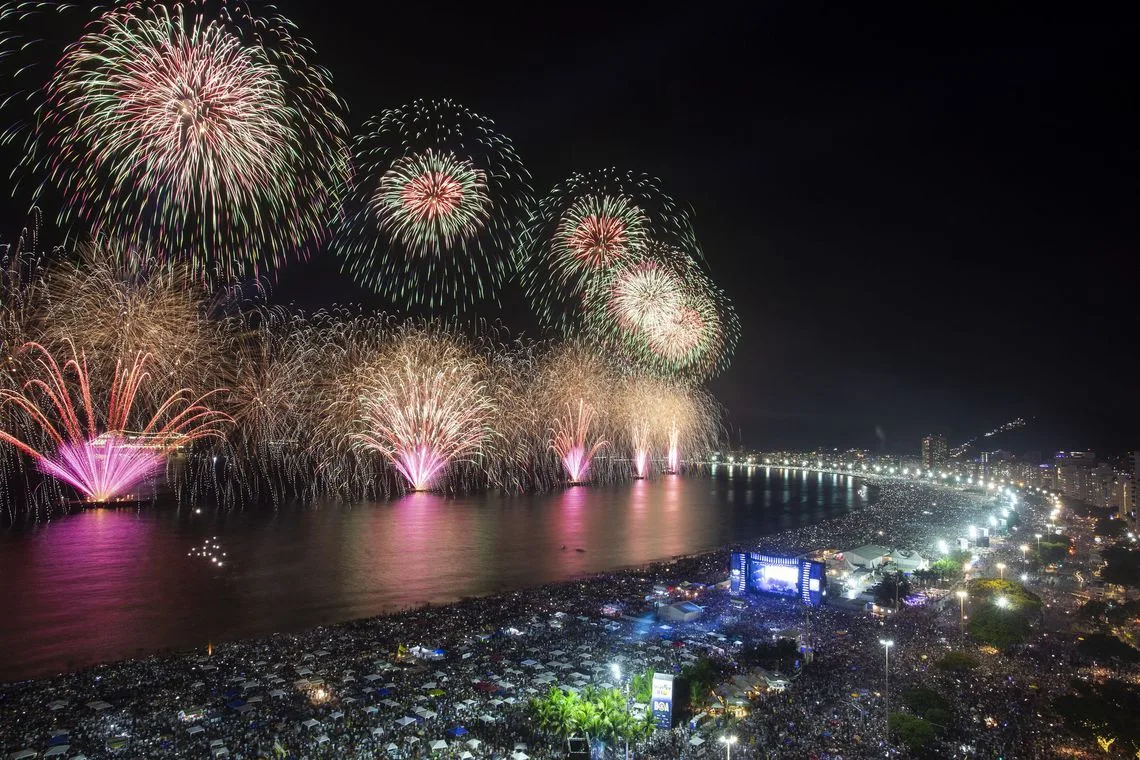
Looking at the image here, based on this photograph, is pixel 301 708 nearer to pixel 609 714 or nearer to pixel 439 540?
pixel 609 714

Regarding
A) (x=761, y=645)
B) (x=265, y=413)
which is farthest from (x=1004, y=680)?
(x=265, y=413)

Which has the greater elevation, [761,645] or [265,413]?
[265,413]

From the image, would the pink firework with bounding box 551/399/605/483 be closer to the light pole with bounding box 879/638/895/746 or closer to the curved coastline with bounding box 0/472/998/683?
the curved coastline with bounding box 0/472/998/683

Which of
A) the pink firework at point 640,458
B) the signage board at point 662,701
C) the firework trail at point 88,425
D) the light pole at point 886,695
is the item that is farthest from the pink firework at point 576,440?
the signage board at point 662,701

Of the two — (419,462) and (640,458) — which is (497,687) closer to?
(419,462)

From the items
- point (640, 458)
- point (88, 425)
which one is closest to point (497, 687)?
point (88, 425)

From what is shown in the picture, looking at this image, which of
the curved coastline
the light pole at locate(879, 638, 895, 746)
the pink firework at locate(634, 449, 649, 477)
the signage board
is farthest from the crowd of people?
the pink firework at locate(634, 449, 649, 477)
